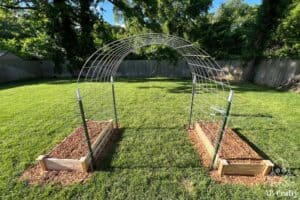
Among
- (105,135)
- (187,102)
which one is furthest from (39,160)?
(187,102)

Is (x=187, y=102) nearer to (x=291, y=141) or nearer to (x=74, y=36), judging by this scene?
(x=291, y=141)

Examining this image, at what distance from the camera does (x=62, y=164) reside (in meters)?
2.77

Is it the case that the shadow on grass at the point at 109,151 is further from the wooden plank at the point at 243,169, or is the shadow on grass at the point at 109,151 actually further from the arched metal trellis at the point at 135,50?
the wooden plank at the point at 243,169

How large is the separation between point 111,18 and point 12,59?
700 centimetres

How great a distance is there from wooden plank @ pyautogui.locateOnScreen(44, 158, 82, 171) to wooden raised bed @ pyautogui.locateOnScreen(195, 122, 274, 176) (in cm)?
194

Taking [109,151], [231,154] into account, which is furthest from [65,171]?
[231,154]

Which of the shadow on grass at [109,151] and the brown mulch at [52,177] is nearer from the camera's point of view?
the brown mulch at [52,177]

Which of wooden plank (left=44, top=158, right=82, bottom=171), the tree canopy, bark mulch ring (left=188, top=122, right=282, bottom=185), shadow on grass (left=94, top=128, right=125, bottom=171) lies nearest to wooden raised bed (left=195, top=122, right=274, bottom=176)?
bark mulch ring (left=188, top=122, right=282, bottom=185)

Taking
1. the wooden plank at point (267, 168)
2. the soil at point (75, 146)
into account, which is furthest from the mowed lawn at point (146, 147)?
the soil at point (75, 146)

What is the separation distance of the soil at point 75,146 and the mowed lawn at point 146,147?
36 cm

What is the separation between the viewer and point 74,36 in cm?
1283

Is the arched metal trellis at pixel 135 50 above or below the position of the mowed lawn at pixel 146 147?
above

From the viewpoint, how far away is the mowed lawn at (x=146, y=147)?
2.39 metres

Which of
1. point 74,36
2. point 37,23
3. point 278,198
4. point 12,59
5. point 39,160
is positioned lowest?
point 278,198
